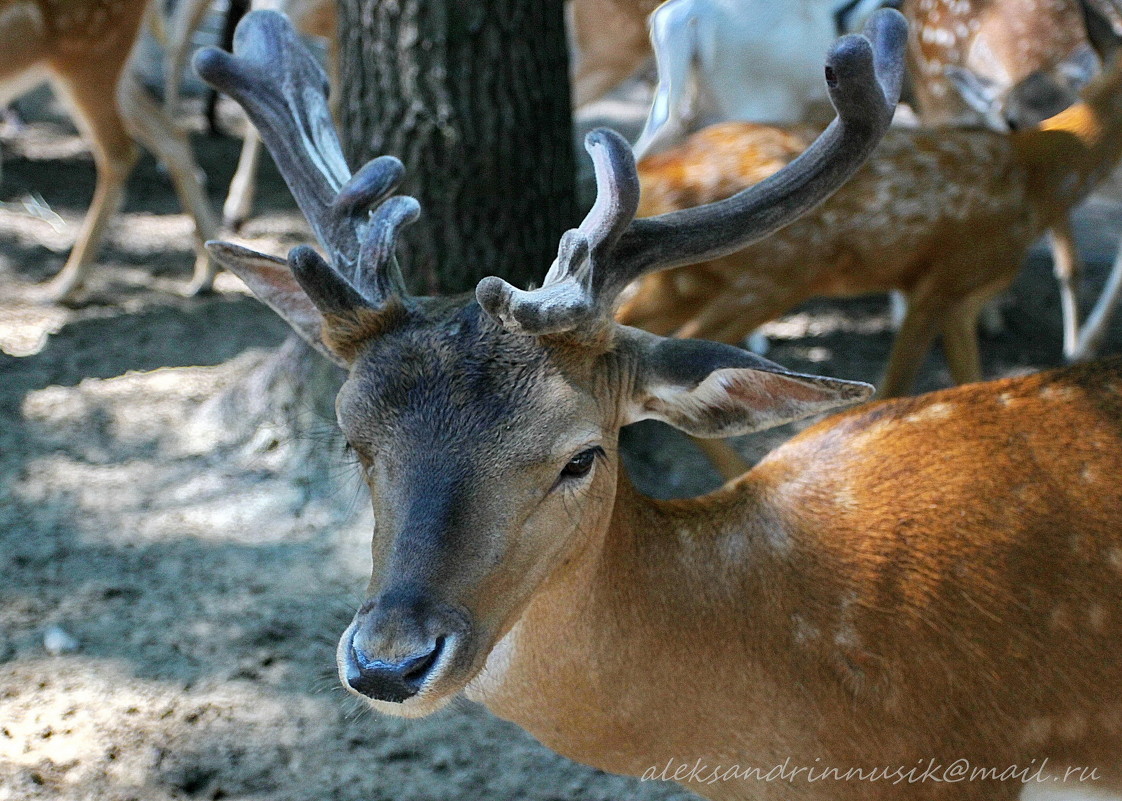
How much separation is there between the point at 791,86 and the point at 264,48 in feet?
11.3

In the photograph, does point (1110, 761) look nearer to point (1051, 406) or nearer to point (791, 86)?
point (1051, 406)

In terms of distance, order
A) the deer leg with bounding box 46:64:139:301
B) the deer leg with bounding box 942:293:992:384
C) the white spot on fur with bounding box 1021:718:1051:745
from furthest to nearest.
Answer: the deer leg with bounding box 46:64:139:301, the deer leg with bounding box 942:293:992:384, the white spot on fur with bounding box 1021:718:1051:745

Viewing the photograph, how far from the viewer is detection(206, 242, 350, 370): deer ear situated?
231 cm

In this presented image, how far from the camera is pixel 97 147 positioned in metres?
5.66

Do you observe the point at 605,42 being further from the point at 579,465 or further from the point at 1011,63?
the point at 579,465

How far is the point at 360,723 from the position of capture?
3.06m

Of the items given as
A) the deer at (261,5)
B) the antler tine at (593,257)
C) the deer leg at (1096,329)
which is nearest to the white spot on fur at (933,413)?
the antler tine at (593,257)

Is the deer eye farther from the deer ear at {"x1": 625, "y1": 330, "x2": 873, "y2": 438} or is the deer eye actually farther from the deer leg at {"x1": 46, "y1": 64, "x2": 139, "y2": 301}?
the deer leg at {"x1": 46, "y1": 64, "x2": 139, "y2": 301}

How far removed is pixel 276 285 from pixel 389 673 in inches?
Result: 39.2

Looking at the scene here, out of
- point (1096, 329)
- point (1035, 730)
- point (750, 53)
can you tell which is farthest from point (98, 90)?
point (1035, 730)

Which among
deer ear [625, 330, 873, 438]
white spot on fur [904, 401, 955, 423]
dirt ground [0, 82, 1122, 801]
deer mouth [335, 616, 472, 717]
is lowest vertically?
dirt ground [0, 82, 1122, 801]

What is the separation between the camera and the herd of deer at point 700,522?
6.14ft

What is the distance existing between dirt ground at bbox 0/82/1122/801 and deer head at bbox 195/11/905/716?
20.2 inches

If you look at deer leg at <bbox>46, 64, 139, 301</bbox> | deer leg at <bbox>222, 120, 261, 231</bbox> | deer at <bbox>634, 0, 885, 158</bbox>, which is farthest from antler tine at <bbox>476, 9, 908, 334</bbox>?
deer leg at <bbox>222, 120, 261, 231</bbox>
